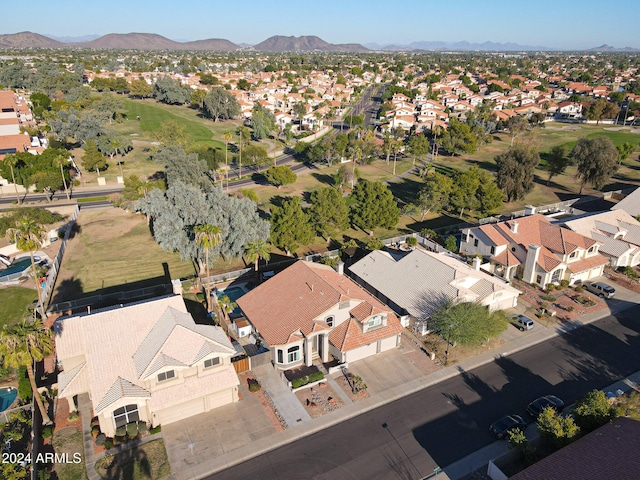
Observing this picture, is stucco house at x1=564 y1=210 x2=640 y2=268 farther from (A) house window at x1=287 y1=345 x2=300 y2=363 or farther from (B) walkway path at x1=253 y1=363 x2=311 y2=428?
(B) walkway path at x1=253 y1=363 x2=311 y2=428

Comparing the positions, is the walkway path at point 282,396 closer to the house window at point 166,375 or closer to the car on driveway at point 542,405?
the house window at point 166,375

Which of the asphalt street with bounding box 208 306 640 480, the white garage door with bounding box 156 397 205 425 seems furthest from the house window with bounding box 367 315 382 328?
the white garage door with bounding box 156 397 205 425

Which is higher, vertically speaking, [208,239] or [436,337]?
[208,239]

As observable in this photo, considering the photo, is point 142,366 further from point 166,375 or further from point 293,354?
point 293,354

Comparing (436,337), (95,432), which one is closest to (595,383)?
(436,337)

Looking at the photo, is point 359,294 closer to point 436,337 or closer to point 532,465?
point 436,337

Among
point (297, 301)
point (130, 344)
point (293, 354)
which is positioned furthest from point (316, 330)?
point (130, 344)
